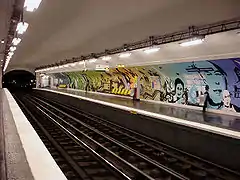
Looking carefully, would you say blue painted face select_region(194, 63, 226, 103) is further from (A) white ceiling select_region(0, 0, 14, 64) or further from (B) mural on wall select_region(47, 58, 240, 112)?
(A) white ceiling select_region(0, 0, 14, 64)

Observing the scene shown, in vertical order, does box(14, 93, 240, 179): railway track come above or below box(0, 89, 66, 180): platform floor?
below

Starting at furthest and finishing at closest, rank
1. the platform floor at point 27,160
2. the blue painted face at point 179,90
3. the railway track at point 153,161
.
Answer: the blue painted face at point 179,90
the railway track at point 153,161
the platform floor at point 27,160

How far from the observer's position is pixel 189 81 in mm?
16406

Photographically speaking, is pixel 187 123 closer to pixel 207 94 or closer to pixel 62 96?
pixel 207 94

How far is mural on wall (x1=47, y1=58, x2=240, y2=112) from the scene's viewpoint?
520 inches

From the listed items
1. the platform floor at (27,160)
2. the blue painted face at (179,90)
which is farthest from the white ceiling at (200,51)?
the platform floor at (27,160)

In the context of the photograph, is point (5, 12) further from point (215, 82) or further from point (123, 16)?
point (215, 82)

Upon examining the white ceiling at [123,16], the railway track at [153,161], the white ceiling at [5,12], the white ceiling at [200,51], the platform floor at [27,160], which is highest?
the white ceiling at [5,12]

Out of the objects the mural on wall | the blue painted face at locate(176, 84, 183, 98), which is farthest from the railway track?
the blue painted face at locate(176, 84, 183, 98)

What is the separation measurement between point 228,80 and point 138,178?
7530 millimetres

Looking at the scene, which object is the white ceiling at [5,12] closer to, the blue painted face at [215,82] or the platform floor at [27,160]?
the platform floor at [27,160]

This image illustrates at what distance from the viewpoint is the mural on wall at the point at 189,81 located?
13.2 metres

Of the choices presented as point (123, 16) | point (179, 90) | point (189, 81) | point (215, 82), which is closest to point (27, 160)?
point (123, 16)

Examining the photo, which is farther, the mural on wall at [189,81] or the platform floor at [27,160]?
the mural on wall at [189,81]
